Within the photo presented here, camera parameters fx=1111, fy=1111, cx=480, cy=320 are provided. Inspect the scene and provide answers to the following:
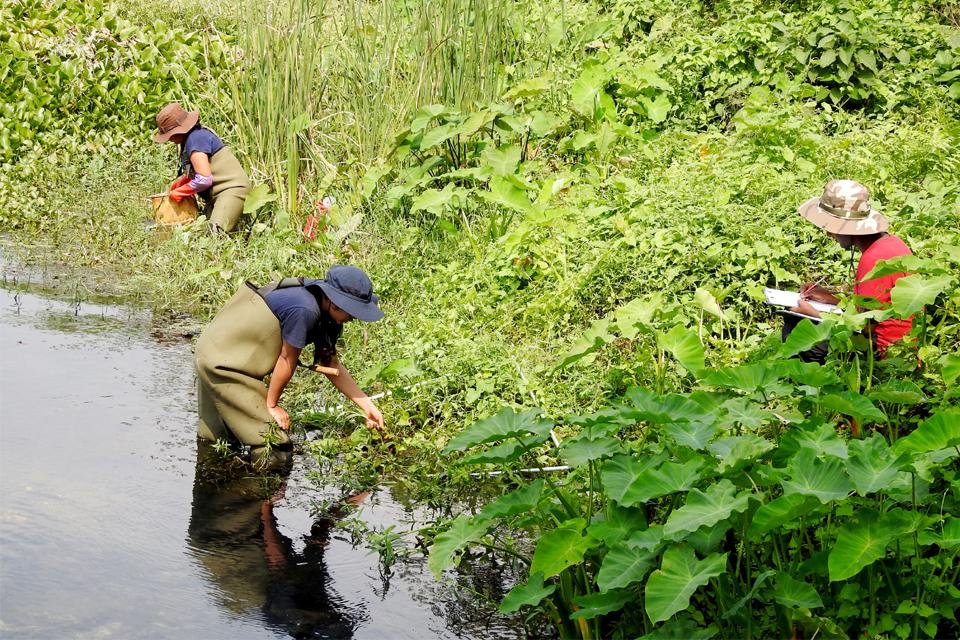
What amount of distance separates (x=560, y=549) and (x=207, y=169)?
5667 millimetres

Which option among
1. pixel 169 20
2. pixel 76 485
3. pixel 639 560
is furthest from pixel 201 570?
pixel 169 20

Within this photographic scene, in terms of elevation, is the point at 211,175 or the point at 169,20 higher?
the point at 169,20

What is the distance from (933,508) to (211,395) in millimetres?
3264

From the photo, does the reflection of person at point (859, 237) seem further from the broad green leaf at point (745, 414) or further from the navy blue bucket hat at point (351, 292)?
the navy blue bucket hat at point (351, 292)

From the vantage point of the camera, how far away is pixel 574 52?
9.09 metres

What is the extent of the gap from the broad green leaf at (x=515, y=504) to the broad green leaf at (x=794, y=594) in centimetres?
84

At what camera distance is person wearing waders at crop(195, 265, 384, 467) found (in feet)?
17.3

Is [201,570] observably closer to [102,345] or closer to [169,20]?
[102,345]

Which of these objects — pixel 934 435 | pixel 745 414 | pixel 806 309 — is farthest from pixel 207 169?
pixel 934 435

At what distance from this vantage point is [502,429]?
4047 mm

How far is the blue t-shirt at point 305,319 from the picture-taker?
5.14 meters

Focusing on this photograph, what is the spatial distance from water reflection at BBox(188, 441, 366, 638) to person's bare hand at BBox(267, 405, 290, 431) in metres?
0.24

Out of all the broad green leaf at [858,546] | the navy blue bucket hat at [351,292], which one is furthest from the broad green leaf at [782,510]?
the navy blue bucket hat at [351,292]

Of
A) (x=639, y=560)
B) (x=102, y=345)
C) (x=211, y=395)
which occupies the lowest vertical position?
(x=102, y=345)
